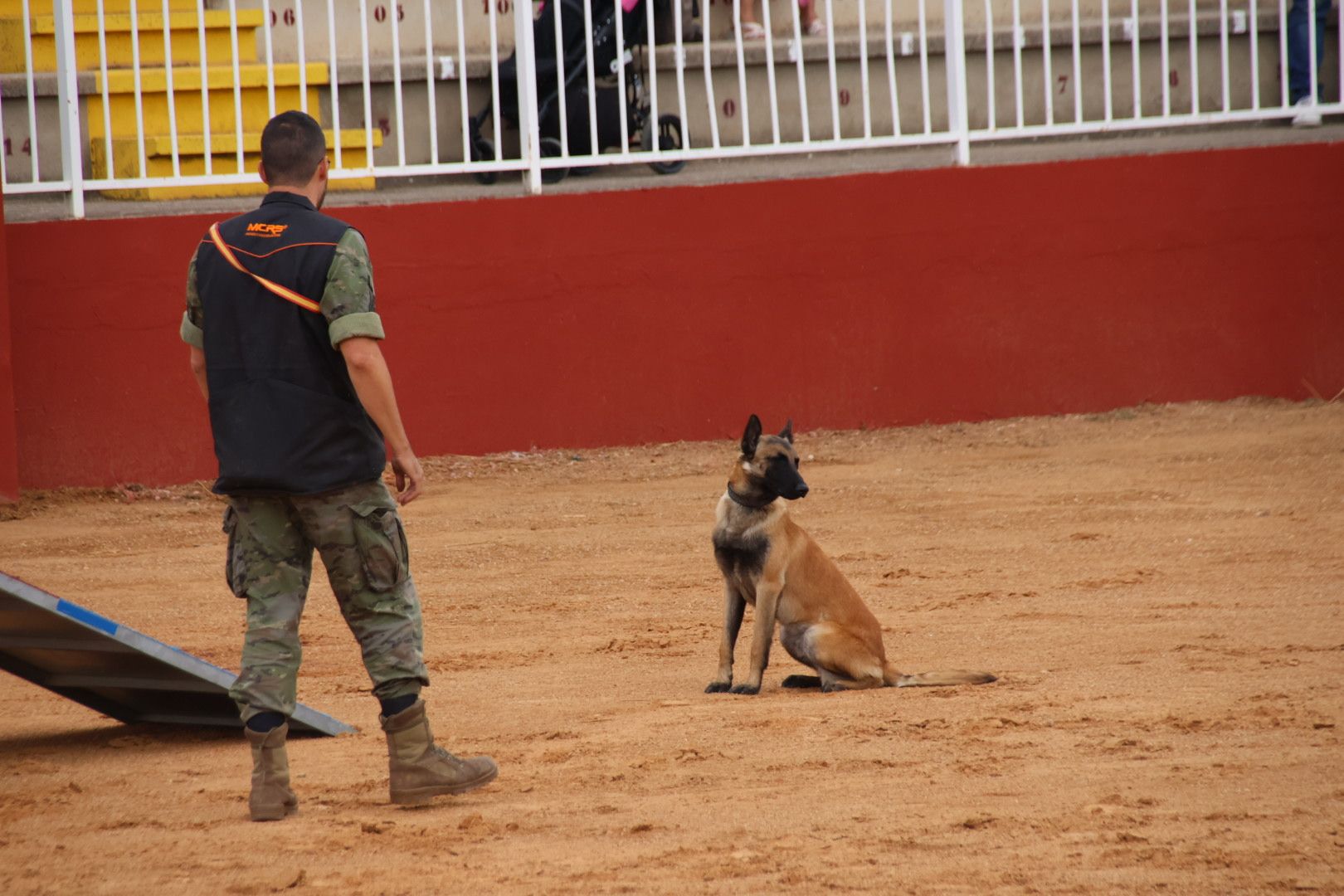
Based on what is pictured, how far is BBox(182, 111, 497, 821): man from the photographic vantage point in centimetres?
480

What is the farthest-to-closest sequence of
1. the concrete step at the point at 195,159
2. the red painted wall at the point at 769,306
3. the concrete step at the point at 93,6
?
the concrete step at the point at 93,6 < the concrete step at the point at 195,159 < the red painted wall at the point at 769,306

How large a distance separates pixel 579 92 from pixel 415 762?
7.95m

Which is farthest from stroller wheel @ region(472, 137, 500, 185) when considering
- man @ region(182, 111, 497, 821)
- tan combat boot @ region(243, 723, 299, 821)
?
tan combat boot @ region(243, 723, 299, 821)

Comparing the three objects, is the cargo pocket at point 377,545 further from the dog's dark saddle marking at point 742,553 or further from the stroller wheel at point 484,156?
the stroller wheel at point 484,156

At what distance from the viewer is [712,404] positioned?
39.7 ft

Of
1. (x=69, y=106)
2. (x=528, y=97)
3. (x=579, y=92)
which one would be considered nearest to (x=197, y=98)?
(x=69, y=106)

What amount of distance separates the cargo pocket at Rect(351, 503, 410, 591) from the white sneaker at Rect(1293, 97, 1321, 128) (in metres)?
9.61

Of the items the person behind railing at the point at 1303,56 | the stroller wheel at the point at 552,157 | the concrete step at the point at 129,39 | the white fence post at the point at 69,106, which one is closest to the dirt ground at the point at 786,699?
the white fence post at the point at 69,106

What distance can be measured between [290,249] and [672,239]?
7.11 m

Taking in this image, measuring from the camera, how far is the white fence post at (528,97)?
11.6 m

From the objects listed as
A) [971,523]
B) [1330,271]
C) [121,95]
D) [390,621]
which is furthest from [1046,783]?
[121,95]

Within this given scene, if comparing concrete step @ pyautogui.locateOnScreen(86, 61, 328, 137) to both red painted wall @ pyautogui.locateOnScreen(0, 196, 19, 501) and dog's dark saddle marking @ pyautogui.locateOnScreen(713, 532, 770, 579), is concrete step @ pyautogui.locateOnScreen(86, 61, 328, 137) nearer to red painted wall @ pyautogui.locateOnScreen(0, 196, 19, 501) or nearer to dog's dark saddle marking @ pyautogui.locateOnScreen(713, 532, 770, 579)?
red painted wall @ pyautogui.locateOnScreen(0, 196, 19, 501)

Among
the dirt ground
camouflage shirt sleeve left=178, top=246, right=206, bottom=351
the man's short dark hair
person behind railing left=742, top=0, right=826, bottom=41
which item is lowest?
the dirt ground

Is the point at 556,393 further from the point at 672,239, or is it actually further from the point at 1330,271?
the point at 1330,271
